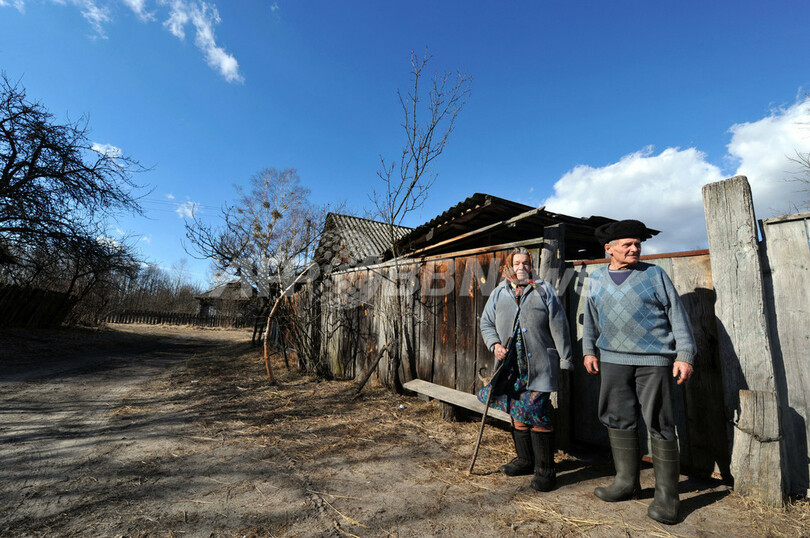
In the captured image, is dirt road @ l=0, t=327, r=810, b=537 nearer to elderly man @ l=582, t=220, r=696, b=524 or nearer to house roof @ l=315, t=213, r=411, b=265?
elderly man @ l=582, t=220, r=696, b=524

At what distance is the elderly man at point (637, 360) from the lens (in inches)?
80.8

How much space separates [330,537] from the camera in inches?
70.4

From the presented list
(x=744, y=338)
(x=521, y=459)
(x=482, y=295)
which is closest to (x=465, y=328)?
(x=482, y=295)

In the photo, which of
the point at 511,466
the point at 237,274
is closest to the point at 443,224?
the point at 511,466

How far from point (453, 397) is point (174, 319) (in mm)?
33078

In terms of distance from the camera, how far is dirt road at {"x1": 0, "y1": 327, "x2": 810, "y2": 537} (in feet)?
6.21

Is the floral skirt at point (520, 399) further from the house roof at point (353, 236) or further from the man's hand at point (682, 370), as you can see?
the house roof at point (353, 236)

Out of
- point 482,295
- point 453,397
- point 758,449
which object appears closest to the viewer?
point 758,449

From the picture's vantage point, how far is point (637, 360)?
2174 millimetres

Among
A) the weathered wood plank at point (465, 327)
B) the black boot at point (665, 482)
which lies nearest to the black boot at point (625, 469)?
the black boot at point (665, 482)

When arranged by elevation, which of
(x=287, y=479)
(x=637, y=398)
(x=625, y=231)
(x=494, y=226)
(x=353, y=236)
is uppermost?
(x=353, y=236)

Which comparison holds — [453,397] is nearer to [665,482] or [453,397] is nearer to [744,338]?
[665,482]

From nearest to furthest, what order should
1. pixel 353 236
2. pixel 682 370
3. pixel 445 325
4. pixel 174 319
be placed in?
1. pixel 682 370
2. pixel 445 325
3. pixel 353 236
4. pixel 174 319

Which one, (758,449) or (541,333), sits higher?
(541,333)
